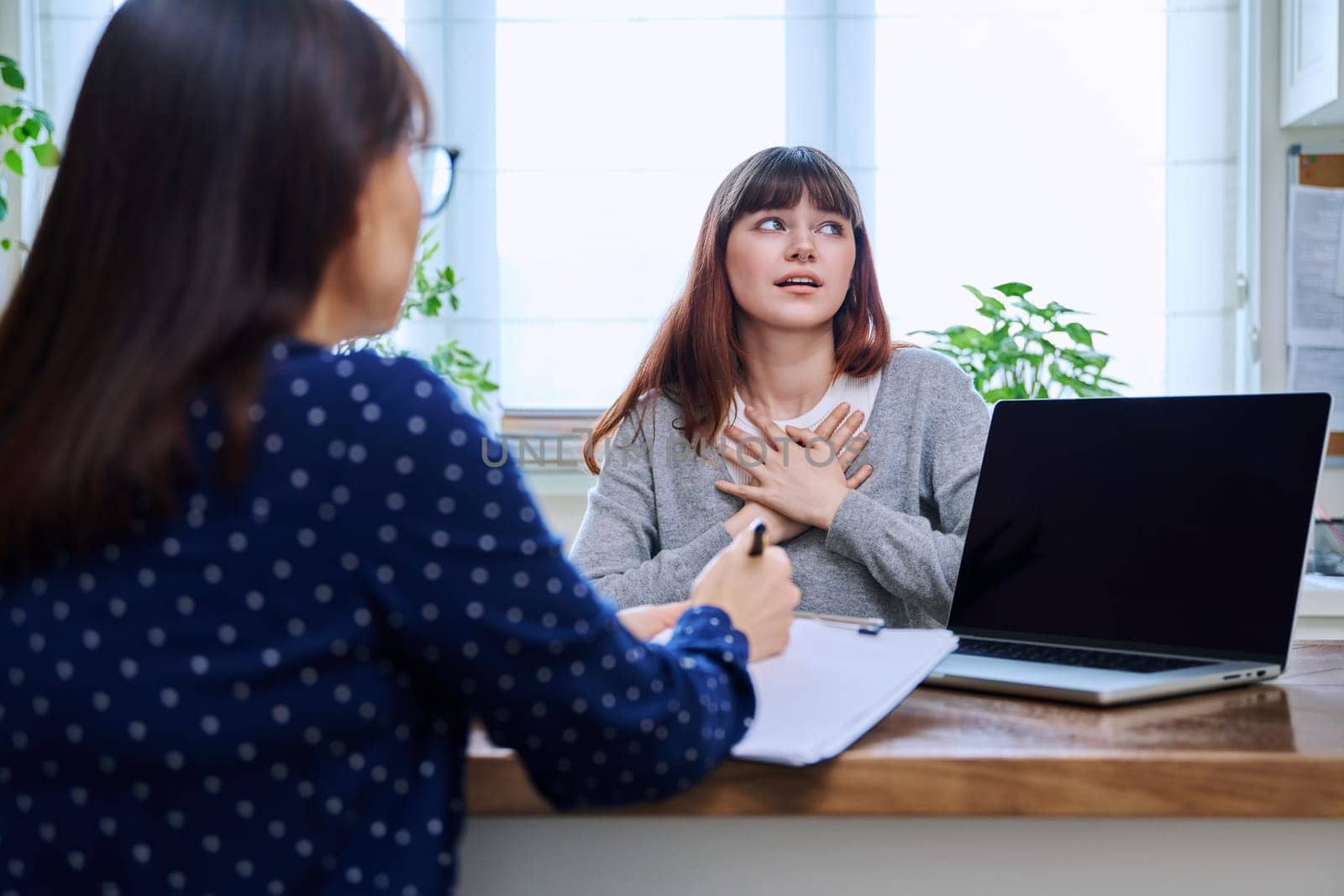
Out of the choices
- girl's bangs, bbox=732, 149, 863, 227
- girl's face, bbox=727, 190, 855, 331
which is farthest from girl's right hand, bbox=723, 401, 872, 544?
girl's bangs, bbox=732, 149, 863, 227

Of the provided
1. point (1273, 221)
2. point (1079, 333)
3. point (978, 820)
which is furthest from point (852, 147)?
point (978, 820)

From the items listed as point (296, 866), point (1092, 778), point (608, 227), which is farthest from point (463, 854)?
point (608, 227)

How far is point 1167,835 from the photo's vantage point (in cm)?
73

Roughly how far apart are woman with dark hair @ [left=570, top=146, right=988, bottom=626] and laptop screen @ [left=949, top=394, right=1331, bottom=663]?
303 mm

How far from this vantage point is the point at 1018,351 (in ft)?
7.45

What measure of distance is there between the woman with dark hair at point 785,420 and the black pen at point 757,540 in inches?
22.0

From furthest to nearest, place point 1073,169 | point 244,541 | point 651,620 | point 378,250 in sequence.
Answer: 1. point 1073,169
2. point 651,620
3. point 378,250
4. point 244,541

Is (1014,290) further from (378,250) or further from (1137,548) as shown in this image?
(378,250)

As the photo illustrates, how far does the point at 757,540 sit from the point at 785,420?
0.75 m

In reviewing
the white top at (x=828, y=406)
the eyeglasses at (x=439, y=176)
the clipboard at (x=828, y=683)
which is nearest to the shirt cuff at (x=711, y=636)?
the clipboard at (x=828, y=683)

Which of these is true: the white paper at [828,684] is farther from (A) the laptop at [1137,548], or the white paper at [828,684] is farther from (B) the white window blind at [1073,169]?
(B) the white window blind at [1073,169]

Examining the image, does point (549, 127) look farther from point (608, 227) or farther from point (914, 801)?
point (914, 801)

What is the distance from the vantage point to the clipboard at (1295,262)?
2.51m

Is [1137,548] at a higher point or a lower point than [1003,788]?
higher
